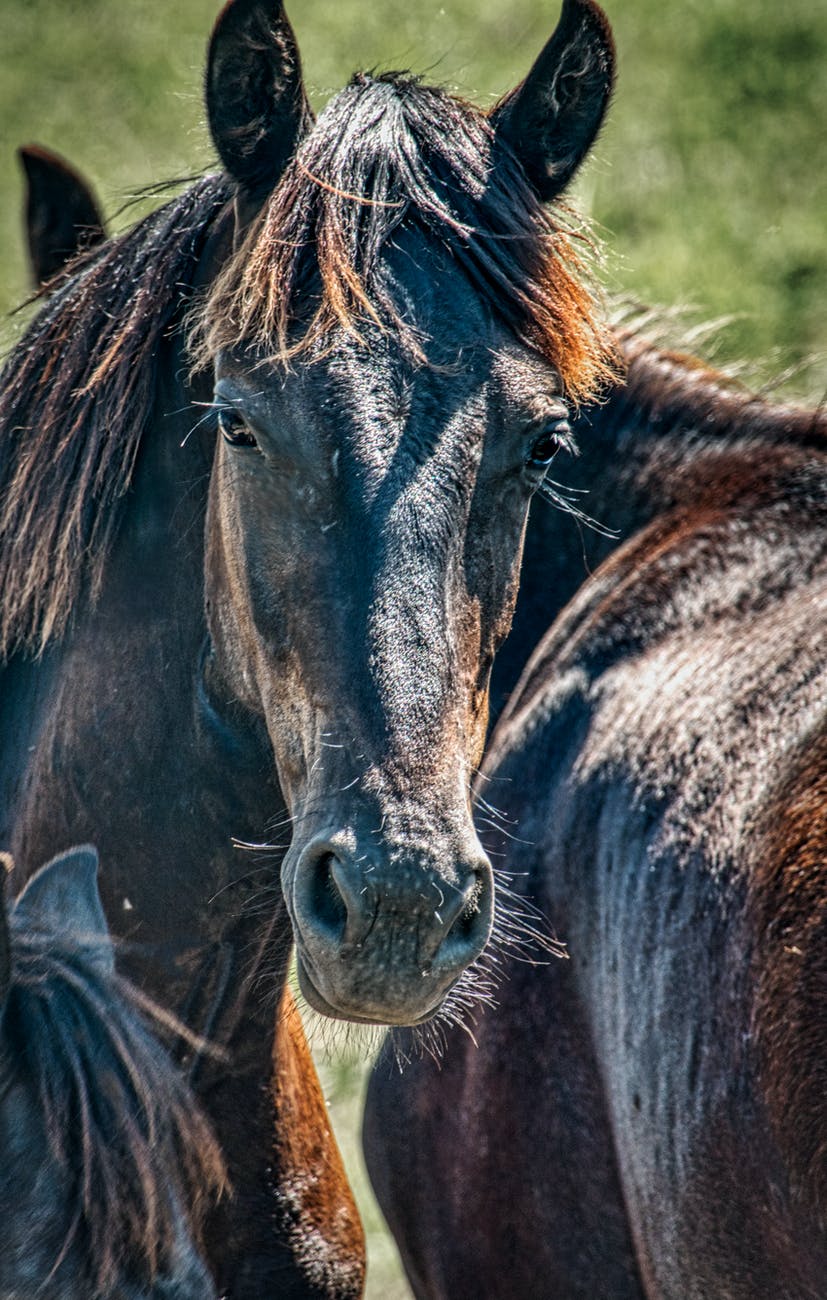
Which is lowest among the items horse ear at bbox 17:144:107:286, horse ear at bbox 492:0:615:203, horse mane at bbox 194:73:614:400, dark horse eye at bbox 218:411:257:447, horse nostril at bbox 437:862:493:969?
horse nostril at bbox 437:862:493:969

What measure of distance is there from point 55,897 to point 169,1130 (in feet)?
1.41

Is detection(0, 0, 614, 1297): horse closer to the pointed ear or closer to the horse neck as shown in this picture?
the pointed ear

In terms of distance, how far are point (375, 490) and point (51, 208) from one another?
260 centimetres

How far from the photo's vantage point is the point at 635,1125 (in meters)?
2.63

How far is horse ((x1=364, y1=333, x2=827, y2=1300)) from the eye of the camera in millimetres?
2342

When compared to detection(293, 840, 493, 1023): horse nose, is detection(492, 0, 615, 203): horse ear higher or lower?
higher

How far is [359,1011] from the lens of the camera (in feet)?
6.37

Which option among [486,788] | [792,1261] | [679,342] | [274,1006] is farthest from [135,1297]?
[679,342]

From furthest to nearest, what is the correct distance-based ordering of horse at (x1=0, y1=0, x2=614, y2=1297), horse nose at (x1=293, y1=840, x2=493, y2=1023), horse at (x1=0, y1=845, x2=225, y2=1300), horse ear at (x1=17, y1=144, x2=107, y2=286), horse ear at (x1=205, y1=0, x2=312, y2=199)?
horse ear at (x1=17, y1=144, x2=107, y2=286) < horse ear at (x1=205, y1=0, x2=312, y2=199) < horse at (x1=0, y1=845, x2=225, y2=1300) < horse at (x1=0, y1=0, x2=614, y2=1297) < horse nose at (x1=293, y1=840, x2=493, y2=1023)

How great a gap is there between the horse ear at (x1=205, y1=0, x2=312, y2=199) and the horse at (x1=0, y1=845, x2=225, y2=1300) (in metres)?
1.19

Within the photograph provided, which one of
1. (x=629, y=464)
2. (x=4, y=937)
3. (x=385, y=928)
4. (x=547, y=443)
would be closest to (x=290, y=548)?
(x=547, y=443)

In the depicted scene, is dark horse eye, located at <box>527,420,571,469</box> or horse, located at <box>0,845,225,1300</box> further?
dark horse eye, located at <box>527,420,571,469</box>

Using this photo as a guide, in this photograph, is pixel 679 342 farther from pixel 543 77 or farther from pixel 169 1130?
pixel 169 1130

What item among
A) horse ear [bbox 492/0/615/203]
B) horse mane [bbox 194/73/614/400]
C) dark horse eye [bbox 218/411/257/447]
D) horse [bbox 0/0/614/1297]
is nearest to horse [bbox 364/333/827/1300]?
horse [bbox 0/0/614/1297]
